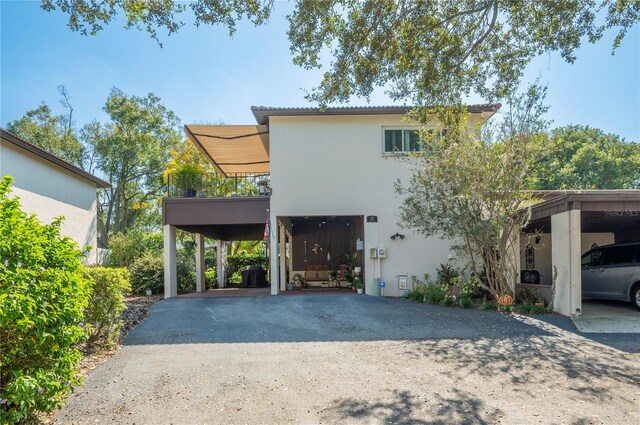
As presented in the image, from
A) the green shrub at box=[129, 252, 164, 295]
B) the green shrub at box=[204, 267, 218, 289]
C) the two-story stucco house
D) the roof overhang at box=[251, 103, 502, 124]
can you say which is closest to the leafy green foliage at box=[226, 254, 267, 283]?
the green shrub at box=[204, 267, 218, 289]

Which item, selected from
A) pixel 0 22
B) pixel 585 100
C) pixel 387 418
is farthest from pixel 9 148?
pixel 585 100

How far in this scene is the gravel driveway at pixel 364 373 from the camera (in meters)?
4.37

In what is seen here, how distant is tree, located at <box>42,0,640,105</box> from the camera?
681 centimetres

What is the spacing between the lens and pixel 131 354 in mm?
6715

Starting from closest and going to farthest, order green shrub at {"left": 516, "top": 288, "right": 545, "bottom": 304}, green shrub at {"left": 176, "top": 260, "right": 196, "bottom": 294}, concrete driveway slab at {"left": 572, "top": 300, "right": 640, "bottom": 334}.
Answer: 1. concrete driveway slab at {"left": 572, "top": 300, "right": 640, "bottom": 334}
2. green shrub at {"left": 516, "top": 288, "right": 545, "bottom": 304}
3. green shrub at {"left": 176, "top": 260, "right": 196, "bottom": 294}

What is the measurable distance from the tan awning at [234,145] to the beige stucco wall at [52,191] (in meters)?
4.68

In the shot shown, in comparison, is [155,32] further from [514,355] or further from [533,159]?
[533,159]

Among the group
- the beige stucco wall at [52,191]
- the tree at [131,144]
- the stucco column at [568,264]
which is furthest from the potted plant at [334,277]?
the tree at [131,144]

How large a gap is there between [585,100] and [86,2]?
486 inches

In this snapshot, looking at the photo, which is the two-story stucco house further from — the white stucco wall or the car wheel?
the car wheel

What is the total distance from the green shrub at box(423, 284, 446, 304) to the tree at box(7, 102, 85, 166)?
25.6 meters

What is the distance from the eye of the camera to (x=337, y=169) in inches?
502

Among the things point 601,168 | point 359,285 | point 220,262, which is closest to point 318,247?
point 220,262

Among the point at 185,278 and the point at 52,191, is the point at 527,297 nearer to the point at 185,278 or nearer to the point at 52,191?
the point at 185,278
